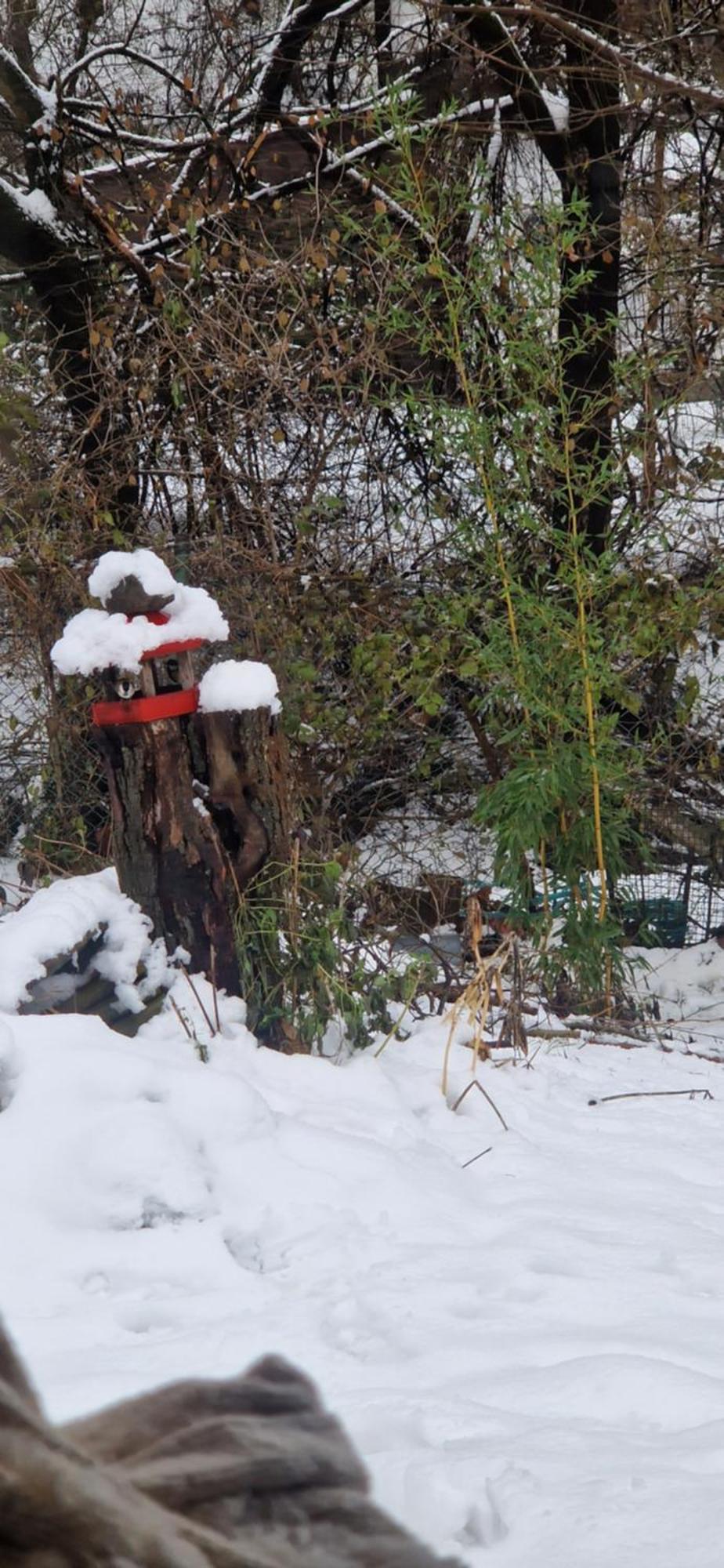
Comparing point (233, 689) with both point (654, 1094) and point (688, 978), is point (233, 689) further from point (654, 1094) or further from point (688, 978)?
point (688, 978)

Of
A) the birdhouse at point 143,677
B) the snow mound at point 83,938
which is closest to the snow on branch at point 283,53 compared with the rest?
the birdhouse at point 143,677

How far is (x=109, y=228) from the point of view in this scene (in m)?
5.95

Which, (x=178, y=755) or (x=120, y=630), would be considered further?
(x=178, y=755)

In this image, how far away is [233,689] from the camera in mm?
3357

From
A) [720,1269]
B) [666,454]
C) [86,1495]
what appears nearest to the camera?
[86,1495]

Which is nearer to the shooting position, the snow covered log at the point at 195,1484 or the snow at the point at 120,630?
the snow covered log at the point at 195,1484

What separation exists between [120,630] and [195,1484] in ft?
8.52

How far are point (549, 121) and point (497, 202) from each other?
1.71 ft

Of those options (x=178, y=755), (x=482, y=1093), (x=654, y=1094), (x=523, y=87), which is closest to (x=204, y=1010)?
(x=178, y=755)

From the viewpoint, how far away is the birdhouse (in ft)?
10.7

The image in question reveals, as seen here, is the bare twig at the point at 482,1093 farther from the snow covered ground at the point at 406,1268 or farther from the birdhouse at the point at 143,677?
the birdhouse at the point at 143,677

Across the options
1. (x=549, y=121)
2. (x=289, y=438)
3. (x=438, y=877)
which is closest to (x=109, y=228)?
(x=289, y=438)

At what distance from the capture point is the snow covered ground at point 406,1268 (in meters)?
1.38

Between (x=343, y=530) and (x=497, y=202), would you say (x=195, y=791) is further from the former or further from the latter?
(x=497, y=202)
